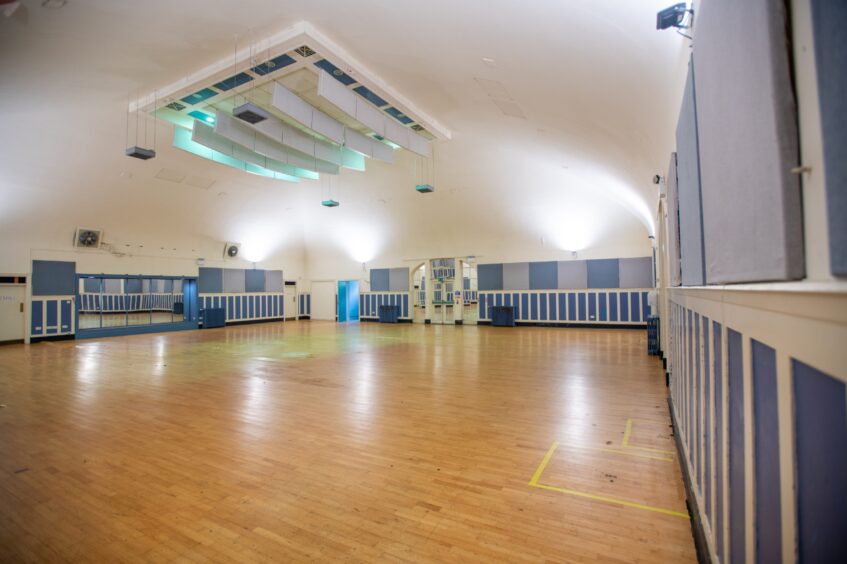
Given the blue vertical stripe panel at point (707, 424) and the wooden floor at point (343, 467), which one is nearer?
the blue vertical stripe panel at point (707, 424)

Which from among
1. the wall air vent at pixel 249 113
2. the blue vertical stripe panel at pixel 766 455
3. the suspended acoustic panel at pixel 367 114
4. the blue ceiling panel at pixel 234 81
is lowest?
the blue vertical stripe panel at pixel 766 455

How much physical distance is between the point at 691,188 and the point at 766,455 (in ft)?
5.27

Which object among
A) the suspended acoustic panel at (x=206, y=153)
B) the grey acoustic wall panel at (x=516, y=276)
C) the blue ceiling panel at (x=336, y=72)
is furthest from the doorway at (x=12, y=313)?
the grey acoustic wall panel at (x=516, y=276)

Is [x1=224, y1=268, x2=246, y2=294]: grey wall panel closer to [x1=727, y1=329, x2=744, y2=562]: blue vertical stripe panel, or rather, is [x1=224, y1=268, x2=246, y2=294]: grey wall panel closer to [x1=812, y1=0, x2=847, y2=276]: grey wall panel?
[x1=727, y1=329, x2=744, y2=562]: blue vertical stripe panel

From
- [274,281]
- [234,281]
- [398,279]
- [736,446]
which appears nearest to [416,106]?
[736,446]

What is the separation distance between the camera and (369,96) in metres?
7.82

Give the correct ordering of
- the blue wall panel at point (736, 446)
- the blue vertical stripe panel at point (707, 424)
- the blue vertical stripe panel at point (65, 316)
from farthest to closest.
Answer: the blue vertical stripe panel at point (65, 316) → the blue vertical stripe panel at point (707, 424) → the blue wall panel at point (736, 446)

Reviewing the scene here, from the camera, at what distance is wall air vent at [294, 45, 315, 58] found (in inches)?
252

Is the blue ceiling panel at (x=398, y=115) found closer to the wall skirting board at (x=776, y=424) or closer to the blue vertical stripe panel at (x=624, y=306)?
the wall skirting board at (x=776, y=424)

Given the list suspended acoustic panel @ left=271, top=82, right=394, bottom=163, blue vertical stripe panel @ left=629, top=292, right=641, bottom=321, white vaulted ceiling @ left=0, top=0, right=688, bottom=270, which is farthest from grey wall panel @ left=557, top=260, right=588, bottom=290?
suspended acoustic panel @ left=271, top=82, right=394, bottom=163

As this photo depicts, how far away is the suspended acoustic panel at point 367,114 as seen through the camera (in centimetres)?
673

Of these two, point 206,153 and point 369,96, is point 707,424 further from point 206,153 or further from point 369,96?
point 206,153

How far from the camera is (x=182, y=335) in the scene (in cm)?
1429

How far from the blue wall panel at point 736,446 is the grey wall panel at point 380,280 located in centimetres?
1690
